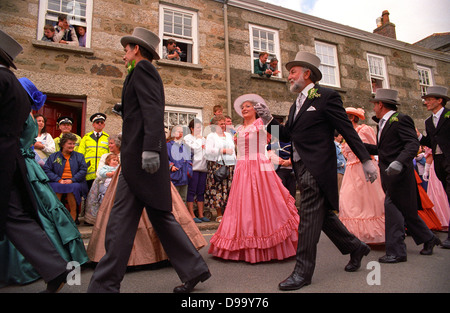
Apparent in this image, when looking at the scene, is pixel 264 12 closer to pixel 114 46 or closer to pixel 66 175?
pixel 114 46

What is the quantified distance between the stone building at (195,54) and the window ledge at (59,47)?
2cm

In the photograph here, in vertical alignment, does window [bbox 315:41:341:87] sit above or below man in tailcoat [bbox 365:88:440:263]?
above

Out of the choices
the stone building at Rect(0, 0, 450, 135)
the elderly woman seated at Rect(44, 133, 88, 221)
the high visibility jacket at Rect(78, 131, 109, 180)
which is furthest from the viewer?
the stone building at Rect(0, 0, 450, 135)

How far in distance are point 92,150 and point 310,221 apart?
202 inches

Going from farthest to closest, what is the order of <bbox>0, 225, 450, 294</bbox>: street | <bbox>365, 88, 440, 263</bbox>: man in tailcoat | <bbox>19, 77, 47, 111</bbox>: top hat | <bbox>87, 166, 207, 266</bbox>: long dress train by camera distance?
<bbox>365, 88, 440, 263</bbox>: man in tailcoat < <bbox>87, 166, 207, 266</bbox>: long dress train < <bbox>19, 77, 47, 111</bbox>: top hat < <bbox>0, 225, 450, 294</bbox>: street

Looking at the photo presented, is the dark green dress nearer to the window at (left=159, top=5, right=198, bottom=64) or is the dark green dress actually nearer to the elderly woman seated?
the elderly woman seated

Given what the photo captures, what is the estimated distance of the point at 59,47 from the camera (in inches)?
315

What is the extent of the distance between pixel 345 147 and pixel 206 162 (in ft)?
9.32

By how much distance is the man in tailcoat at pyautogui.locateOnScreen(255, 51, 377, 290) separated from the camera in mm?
2801


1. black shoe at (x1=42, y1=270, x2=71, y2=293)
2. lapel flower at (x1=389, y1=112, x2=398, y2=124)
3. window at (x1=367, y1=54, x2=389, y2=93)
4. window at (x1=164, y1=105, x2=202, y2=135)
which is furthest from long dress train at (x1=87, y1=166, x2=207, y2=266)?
window at (x1=367, y1=54, x2=389, y2=93)

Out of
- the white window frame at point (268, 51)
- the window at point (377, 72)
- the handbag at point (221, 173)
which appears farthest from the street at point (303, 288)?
the window at point (377, 72)

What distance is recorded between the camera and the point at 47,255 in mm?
2465

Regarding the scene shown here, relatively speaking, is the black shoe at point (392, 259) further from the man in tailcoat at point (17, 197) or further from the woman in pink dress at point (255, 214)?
the man in tailcoat at point (17, 197)

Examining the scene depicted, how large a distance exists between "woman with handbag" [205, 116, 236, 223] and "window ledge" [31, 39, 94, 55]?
14.4 feet
